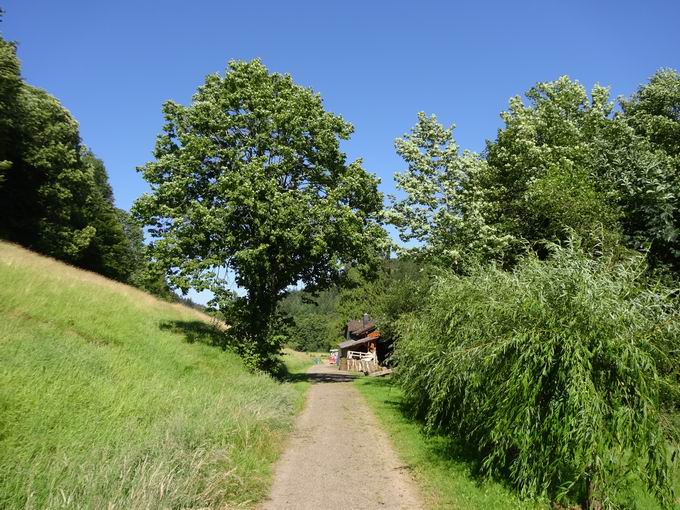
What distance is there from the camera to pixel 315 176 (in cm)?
2506

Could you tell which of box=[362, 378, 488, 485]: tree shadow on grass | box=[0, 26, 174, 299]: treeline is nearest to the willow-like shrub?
box=[362, 378, 488, 485]: tree shadow on grass

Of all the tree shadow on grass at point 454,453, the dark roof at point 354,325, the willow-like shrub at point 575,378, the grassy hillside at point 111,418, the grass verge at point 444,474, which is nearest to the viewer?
the grassy hillside at point 111,418

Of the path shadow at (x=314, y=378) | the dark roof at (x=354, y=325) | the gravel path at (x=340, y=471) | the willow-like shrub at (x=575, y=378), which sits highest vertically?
the dark roof at (x=354, y=325)

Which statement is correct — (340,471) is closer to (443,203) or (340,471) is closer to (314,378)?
(443,203)

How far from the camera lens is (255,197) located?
21.8 m

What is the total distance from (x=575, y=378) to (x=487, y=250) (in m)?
14.3

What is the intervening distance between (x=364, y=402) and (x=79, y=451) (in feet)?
44.7

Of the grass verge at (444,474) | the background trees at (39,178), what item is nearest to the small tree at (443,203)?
the grass verge at (444,474)

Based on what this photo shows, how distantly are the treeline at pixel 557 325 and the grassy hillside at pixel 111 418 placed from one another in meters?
4.23

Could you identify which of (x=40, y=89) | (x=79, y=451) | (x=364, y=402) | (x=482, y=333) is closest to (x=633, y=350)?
(x=482, y=333)

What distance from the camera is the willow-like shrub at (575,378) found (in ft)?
19.9

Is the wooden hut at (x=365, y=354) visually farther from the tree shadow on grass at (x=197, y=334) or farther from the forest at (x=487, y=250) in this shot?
the tree shadow on grass at (x=197, y=334)

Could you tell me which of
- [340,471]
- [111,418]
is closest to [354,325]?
[340,471]

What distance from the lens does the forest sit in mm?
6516
